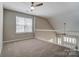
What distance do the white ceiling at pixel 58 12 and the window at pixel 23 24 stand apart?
142mm

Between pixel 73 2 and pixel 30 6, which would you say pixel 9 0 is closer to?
pixel 30 6

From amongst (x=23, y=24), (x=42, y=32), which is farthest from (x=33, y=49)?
(x=23, y=24)

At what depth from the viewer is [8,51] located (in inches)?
60.6

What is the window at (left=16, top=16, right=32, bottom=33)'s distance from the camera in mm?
1527

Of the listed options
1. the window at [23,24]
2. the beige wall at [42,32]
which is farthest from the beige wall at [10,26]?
the beige wall at [42,32]

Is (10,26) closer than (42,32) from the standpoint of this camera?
Yes

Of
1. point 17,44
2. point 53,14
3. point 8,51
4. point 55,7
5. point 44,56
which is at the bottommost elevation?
point 44,56

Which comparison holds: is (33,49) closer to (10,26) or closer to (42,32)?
(42,32)

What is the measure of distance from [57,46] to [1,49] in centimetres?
99

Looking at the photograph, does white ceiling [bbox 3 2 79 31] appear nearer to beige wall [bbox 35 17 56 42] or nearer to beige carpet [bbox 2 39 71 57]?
beige wall [bbox 35 17 56 42]

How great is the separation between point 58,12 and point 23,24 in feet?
2.17

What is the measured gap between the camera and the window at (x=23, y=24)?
1.53 meters

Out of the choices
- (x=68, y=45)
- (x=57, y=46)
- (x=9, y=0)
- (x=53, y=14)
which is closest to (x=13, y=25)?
(x=9, y=0)

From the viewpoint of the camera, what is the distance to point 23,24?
61.1 inches
